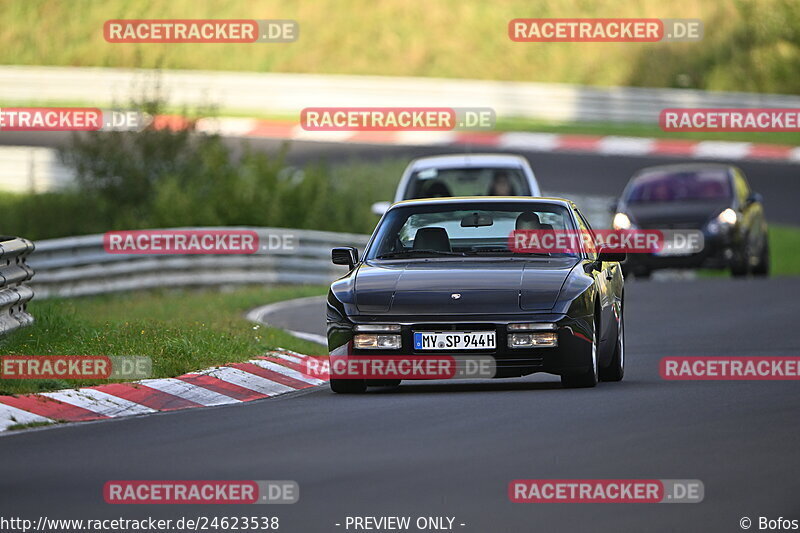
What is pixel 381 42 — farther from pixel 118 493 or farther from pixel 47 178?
pixel 118 493

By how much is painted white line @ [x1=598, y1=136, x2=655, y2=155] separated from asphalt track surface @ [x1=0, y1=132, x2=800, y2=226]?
0.48 m

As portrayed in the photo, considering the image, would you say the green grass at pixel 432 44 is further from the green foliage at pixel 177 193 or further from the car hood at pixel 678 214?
the car hood at pixel 678 214

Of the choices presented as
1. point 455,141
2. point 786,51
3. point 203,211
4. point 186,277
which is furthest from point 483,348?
point 786,51

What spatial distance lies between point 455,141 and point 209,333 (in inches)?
1082

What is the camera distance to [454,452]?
393 inches

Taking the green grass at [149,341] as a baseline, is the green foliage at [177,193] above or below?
above

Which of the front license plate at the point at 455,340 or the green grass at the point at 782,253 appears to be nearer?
the front license plate at the point at 455,340

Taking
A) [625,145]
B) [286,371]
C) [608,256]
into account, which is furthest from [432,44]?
[608,256]

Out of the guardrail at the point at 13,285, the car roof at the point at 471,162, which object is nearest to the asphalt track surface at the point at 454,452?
the guardrail at the point at 13,285

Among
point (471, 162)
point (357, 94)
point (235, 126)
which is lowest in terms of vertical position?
point (471, 162)

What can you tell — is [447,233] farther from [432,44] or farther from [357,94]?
[432,44]

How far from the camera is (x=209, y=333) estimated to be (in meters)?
16.2

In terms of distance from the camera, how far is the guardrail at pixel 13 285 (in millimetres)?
14336

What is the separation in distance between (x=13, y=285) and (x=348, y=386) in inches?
121
